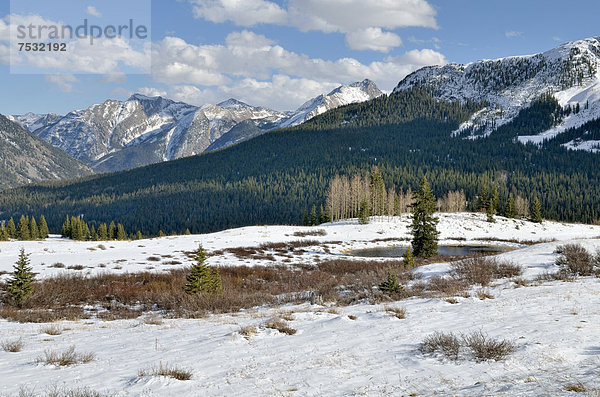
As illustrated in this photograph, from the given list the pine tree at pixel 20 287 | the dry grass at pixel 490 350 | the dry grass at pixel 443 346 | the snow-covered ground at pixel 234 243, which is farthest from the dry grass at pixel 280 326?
the snow-covered ground at pixel 234 243

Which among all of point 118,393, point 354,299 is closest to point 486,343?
point 118,393

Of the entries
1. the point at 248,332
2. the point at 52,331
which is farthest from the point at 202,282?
the point at 248,332

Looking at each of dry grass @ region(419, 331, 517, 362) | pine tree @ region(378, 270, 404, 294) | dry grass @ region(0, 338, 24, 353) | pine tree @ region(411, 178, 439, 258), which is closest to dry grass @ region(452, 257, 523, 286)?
pine tree @ region(378, 270, 404, 294)

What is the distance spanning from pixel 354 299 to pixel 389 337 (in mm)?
5529

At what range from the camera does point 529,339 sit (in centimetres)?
683

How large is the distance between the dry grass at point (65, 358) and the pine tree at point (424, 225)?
3591 centimetres

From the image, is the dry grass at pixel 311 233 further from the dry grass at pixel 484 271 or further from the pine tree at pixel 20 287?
the pine tree at pixel 20 287

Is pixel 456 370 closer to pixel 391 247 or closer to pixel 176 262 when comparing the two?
pixel 176 262

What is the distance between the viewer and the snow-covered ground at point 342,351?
517 cm

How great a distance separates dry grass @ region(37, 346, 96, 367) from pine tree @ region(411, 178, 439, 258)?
118 feet

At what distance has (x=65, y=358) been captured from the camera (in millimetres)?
6660

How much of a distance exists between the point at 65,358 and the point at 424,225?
3712cm

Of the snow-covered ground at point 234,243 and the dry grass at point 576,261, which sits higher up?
the dry grass at point 576,261

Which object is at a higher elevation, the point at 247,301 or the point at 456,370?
the point at 456,370
